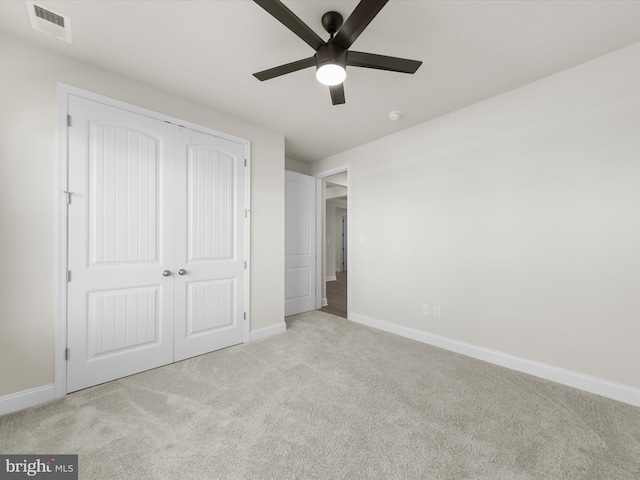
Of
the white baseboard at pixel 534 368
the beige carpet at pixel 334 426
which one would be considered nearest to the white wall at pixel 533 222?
the white baseboard at pixel 534 368

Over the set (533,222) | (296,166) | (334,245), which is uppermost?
(296,166)

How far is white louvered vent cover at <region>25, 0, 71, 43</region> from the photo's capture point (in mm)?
1627

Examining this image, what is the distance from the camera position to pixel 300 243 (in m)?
4.37

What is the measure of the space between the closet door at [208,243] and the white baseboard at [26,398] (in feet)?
2.86

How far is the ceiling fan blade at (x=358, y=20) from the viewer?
1.24 metres

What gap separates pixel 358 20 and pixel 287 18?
1.20 ft

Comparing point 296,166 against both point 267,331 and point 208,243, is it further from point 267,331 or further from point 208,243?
point 267,331

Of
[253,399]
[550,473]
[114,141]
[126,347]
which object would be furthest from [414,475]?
[114,141]

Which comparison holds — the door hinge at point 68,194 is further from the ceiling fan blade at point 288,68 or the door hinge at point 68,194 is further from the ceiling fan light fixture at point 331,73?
the ceiling fan light fixture at point 331,73

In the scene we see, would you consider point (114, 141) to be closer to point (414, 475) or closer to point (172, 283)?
point (172, 283)

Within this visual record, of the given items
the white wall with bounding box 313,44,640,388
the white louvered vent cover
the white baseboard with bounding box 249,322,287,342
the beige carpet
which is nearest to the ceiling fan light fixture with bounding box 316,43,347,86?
the white louvered vent cover

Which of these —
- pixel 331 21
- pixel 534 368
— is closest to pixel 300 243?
pixel 331 21

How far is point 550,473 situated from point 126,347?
10.1 ft

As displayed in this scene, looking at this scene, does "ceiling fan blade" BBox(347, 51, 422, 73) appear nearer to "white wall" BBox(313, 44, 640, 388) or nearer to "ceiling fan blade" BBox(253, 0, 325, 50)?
"ceiling fan blade" BBox(253, 0, 325, 50)
